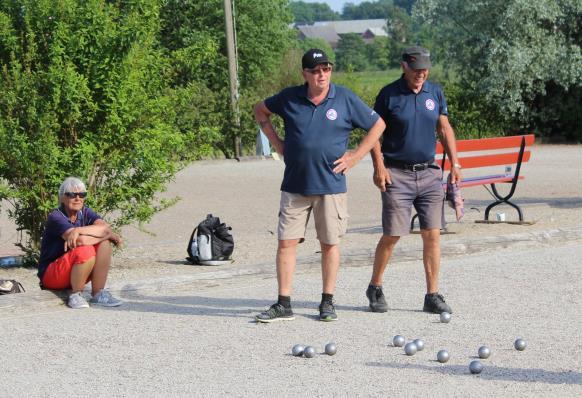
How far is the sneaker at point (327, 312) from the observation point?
7859 millimetres

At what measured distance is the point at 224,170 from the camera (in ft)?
79.3

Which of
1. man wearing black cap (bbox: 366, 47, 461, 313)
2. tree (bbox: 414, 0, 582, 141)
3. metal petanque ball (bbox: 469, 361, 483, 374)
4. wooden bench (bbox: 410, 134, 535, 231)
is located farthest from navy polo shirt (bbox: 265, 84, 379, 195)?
tree (bbox: 414, 0, 582, 141)

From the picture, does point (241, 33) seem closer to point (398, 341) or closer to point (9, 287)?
point (9, 287)

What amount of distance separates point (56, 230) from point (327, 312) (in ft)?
6.83

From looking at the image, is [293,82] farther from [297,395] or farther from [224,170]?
[297,395]

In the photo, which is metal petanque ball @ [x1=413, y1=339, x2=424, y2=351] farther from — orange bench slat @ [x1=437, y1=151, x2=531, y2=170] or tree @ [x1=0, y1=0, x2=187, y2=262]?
orange bench slat @ [x1=437, y1=151, x2=531, y2=170]

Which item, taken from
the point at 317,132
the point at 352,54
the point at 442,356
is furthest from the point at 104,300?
the point at 352,54

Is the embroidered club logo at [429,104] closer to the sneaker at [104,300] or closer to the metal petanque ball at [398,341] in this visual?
the metal petanque ball at [398,341]

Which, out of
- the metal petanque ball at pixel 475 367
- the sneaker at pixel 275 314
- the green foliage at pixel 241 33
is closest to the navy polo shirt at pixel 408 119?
the sneaker at pixel 275 314

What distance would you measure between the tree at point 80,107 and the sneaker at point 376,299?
→ 2.82 m

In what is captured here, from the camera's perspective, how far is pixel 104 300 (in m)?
8.55

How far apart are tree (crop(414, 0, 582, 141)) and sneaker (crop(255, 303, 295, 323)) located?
2442 centimetres

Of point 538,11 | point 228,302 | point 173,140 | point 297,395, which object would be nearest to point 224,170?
point 538,11

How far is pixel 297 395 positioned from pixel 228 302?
2889 mm
